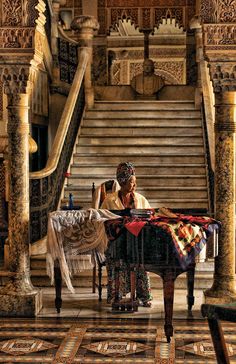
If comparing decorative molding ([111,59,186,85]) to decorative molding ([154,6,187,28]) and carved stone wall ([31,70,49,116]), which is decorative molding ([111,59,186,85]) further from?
carved stone wall ([31,70,49,116])

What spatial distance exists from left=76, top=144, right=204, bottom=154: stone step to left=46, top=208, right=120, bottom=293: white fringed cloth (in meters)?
4.56

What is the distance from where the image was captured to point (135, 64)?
24453 millimetres

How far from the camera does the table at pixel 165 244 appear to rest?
8109 millimetres

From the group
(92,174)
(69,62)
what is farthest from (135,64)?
(92,174)

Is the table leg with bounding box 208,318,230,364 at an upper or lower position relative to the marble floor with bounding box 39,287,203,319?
upper

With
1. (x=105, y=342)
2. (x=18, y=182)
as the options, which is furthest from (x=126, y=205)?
(x=105, y=342)

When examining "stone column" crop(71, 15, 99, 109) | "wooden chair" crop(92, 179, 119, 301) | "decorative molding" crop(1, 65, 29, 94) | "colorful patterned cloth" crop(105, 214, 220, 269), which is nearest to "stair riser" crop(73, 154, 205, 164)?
"stone column" crop(71, 15, 99, 109)

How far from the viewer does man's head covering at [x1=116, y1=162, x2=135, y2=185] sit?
8.88 meters

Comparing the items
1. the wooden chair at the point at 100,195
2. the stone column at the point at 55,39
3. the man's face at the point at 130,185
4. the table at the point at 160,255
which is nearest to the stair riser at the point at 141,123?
the stone column at the point at 55,39

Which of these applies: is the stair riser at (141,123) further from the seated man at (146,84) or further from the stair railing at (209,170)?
the seated man at (146,84)

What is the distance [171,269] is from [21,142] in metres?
2.19

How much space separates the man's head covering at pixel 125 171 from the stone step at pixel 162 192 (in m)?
3.61

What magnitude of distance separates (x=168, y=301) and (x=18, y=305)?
5.98 ft

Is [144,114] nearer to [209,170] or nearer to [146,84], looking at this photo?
[146,84]
